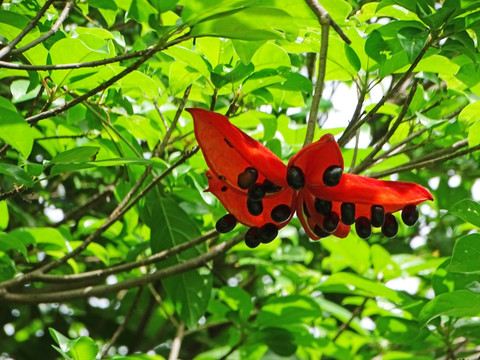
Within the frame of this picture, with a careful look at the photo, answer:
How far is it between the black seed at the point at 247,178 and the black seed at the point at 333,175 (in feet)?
0.33

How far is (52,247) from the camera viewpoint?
72.0 inches

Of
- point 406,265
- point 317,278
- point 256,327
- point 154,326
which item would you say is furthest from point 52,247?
point 154,326

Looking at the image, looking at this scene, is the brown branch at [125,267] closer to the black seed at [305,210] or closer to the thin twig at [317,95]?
the black seed at [305,210]

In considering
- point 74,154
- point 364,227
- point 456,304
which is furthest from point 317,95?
point 456,304

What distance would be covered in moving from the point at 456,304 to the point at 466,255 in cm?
12

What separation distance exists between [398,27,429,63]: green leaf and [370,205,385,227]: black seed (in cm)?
28

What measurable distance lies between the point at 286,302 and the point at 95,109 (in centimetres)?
71

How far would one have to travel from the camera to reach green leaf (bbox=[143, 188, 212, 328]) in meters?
1.80

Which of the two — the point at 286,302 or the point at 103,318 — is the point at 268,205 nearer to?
the point at 286,302

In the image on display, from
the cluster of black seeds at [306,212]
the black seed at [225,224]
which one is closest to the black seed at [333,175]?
Answer: the cluster of black seeds at [306,212]

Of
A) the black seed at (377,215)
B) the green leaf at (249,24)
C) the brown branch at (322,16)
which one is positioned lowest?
the black seed at (377,215)

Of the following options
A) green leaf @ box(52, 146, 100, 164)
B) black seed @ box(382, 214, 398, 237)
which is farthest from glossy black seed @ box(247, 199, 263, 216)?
green leaf @ box(52, 146, 100, 164)

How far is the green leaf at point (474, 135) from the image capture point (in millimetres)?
1400

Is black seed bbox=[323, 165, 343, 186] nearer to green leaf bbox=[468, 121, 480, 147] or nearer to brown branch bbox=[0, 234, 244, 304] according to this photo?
green leaf bbox=[468, 121, 480, 147]
